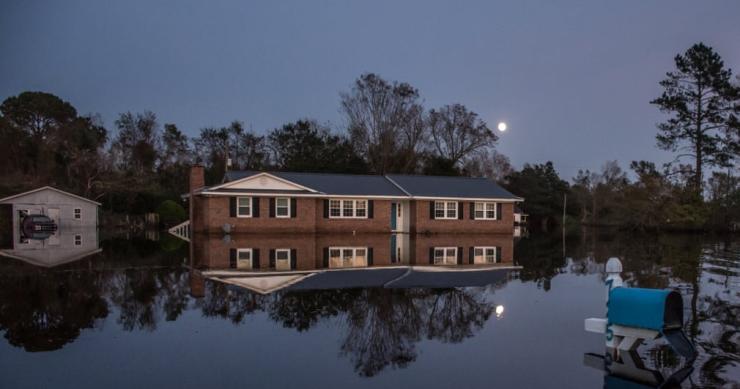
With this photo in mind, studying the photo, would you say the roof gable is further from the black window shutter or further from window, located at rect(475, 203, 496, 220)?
window, located at rect(475, 203, 496, 220)

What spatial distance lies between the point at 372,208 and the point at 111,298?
2075cm

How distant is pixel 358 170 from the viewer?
1837 inches

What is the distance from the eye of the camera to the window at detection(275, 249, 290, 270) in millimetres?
14652

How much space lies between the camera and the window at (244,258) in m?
14.9

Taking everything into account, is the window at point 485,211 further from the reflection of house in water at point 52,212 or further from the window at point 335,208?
the reflection of house in water at point 52,212

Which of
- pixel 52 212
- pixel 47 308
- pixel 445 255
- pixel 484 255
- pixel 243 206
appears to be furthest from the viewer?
pixel 52 212

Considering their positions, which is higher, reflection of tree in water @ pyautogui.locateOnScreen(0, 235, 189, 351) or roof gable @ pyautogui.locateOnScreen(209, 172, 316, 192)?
roof gable @ pyautogui.locateOnScreen(209, 172, 316, 192)

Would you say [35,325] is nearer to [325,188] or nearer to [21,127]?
[325,188]

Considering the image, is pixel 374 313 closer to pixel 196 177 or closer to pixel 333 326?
pixel 333 326

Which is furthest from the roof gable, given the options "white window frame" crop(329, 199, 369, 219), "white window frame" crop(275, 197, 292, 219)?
"white window frame" crop(329, 199, 369, 219)

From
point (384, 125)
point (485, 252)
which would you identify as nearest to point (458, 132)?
point (384, 125)

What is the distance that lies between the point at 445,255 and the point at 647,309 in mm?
13052

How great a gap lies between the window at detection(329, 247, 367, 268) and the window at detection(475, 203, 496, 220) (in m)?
13.1

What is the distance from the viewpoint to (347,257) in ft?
57.0
